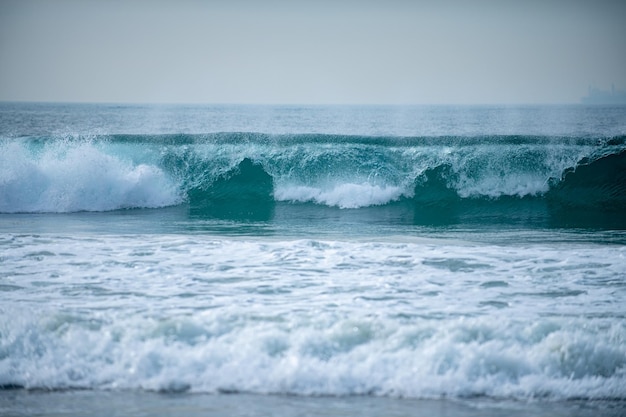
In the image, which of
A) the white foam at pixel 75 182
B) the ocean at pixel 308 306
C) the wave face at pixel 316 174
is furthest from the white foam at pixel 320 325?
the white foam at pixel 75 182

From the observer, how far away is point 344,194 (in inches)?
533

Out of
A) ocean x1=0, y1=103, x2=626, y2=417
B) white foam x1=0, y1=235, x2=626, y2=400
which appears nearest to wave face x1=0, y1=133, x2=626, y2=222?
ocean x1=0, y1=103, x2=626, y2=417

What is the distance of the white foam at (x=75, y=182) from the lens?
42.1 feet

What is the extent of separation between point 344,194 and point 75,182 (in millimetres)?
5251

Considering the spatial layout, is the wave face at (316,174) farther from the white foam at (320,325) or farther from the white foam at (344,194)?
the white foam at (320,325)

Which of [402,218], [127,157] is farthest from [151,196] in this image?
[402,218]

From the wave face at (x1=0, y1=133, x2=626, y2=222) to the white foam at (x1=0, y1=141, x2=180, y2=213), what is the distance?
21 mm

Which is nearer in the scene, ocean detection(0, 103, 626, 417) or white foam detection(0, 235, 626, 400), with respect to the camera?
ocean detection(0, 103, 626, 417)

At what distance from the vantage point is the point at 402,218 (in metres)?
11.6

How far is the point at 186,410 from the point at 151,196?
9.92m

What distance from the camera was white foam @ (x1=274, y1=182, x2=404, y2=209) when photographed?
13.3m

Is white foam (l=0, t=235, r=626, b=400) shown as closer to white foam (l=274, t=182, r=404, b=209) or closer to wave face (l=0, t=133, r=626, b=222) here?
wave face (l=0, t=133, r=626, b=222)

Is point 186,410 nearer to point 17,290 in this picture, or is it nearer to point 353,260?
point 17,290

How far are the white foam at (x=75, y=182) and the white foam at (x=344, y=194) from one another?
7.58ft
